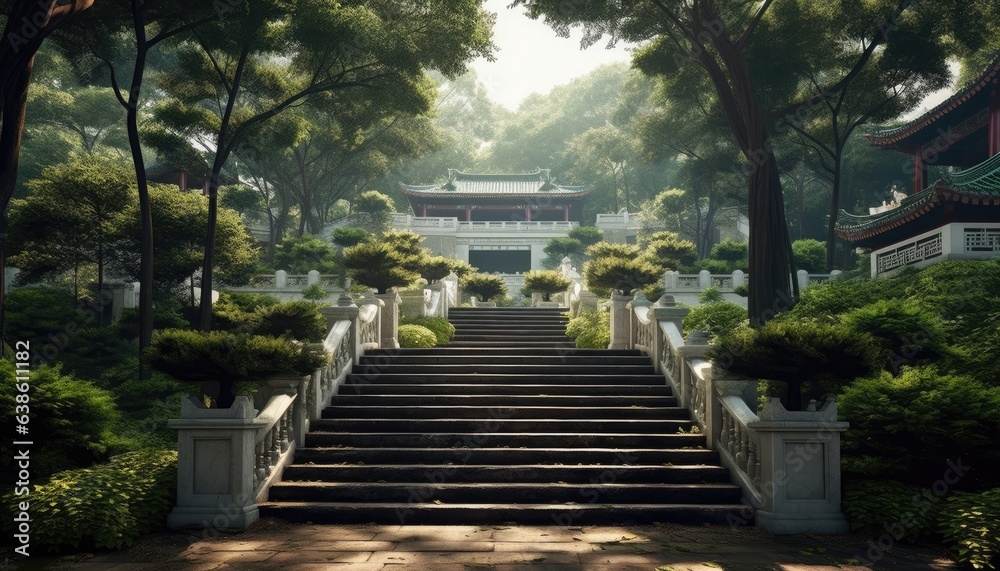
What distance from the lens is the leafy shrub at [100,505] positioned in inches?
267

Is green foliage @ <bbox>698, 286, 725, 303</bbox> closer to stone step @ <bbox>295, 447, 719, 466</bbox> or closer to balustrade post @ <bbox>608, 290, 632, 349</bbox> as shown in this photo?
balustrade post @ <bbox>608, 290, 632, 349</bbox>

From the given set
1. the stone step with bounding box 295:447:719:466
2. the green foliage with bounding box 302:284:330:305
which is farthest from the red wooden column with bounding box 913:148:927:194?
the stone step with bounding box 295:447:719:466

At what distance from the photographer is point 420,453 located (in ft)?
30.1

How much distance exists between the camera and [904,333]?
10.3 meters

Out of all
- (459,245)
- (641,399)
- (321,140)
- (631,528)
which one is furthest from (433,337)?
(459,245)

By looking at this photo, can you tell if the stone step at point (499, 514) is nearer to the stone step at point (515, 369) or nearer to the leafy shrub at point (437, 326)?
the stone step at point (515, 369)

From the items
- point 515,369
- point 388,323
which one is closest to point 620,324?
point 515,369

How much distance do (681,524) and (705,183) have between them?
1341 inches

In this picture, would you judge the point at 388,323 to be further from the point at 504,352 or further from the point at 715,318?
the point at 715,318

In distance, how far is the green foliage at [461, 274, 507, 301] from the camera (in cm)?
2773

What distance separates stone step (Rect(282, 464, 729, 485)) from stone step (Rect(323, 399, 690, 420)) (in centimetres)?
160

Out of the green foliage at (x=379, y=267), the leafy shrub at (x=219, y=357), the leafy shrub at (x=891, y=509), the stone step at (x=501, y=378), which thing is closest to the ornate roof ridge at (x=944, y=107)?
the stone step at (x=501, y=378)

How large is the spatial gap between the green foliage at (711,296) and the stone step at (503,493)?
17754mm

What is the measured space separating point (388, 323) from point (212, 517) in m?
7.02
